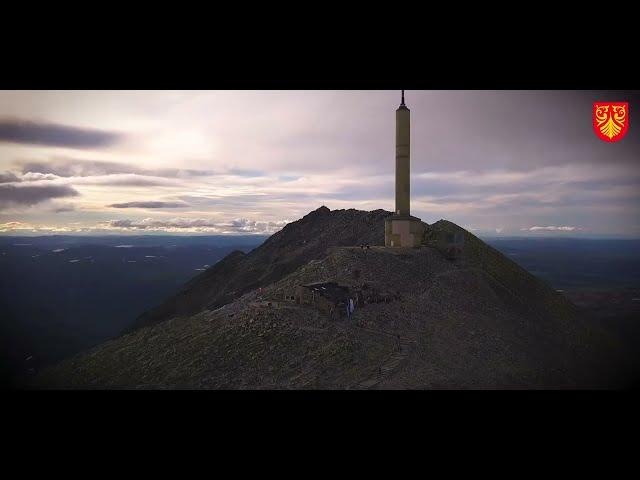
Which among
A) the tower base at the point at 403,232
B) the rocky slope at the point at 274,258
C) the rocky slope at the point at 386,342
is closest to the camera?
the rocky slope at the point at 386,342

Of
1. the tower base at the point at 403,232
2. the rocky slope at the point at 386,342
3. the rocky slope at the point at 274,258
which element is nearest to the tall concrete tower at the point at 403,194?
the tower base at the point at 403,232

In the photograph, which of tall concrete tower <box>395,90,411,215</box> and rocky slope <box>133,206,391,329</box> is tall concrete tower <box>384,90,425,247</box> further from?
rocky slope <box>133,206,391,329</box>

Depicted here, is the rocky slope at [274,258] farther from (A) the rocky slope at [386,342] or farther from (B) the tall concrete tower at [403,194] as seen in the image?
(A) the rocky slope at [386,342]

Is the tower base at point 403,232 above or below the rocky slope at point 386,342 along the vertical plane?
above

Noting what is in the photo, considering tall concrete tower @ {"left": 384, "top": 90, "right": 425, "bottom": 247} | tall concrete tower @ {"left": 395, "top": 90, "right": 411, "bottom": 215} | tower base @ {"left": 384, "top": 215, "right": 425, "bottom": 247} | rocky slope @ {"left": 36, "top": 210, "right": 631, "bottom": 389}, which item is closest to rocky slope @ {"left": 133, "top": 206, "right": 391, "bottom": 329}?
tower base @ {"left": 384, "top": 215, "right": 425, "bottom": 247}

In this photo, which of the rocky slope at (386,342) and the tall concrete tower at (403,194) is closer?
the rocky slope at (386,342)

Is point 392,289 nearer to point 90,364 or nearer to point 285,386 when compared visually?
point 285,386

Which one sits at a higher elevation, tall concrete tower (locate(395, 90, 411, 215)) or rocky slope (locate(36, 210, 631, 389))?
tall concrete tower (locate(395, 90, 411, 215))
